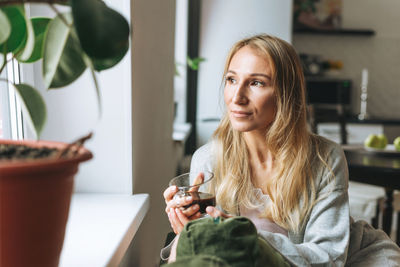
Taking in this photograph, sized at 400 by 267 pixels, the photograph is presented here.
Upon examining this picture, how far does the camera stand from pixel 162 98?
4.86 feet

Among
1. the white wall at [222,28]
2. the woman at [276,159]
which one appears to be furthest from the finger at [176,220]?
the white wall at [222,28]

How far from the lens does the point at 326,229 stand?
1.03 m

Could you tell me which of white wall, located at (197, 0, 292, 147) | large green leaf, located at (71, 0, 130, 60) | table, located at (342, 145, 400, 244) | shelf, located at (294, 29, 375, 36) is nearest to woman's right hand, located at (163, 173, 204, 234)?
large green leaf, located at (71, 0, 130, 60)

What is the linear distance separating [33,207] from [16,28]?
258mm

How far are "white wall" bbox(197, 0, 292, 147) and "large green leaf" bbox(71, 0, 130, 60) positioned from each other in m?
2.99

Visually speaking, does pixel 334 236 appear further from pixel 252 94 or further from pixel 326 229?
pixel 252 94

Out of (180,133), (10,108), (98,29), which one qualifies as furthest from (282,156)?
(180,133)

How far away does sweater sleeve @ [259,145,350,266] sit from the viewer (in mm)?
856

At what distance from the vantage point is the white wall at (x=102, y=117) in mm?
1052

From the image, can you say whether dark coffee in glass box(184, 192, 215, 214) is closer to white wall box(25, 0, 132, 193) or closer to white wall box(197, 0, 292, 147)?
white wall box(25, 0, 132, 193)

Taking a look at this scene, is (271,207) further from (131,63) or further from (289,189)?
(131,63)

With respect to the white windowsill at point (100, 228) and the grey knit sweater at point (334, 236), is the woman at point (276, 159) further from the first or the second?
the white windowsill at point (100, 228)

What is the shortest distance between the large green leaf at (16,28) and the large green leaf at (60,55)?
49mm

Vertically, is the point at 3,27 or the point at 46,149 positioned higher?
the point at 3,27
